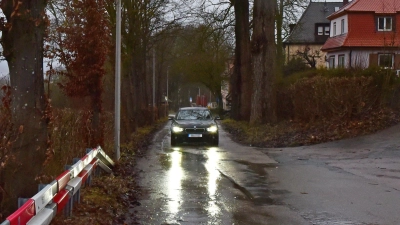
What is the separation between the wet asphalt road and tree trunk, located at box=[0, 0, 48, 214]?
2433 millimetres

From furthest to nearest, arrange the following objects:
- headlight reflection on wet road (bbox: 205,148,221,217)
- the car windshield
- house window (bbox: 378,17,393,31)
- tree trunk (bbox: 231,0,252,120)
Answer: house window (bbox: 378,17,393,31) < tree trunk (bbox: 231,0,252,120) < the car windshield < headlight reflection on wet road (bbox: 205,148,221,217)

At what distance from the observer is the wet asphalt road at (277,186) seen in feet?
29.8

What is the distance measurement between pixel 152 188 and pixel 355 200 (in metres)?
4.13

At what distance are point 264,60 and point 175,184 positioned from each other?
1544 cm

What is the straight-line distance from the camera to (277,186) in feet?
40.3

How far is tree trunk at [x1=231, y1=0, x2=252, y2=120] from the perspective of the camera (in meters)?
34.8

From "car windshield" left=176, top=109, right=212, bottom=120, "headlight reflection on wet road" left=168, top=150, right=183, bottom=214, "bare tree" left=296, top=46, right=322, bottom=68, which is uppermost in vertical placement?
"bare tree" left=296, top=46, right=322, bottom=68

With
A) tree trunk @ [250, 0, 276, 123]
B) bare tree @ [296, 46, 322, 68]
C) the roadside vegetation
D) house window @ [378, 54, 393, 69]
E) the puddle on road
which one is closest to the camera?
the puddle on road

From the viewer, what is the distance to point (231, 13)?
35750mm

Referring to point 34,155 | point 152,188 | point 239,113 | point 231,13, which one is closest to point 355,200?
point 152,188

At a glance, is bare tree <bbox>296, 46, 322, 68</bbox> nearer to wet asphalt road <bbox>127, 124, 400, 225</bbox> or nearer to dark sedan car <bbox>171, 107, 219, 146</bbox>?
dark sedan car <bbox>171, 107, 219, 146</bbox>

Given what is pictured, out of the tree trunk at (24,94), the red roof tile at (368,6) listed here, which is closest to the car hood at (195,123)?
the tree trunk at (24,94)

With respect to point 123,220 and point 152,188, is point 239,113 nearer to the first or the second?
point 152,188

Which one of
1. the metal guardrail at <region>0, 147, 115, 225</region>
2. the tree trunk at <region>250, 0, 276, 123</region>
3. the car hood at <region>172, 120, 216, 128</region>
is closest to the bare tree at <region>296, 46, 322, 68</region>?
the tree trunk at <region>250, 0, 276, 123</region>
